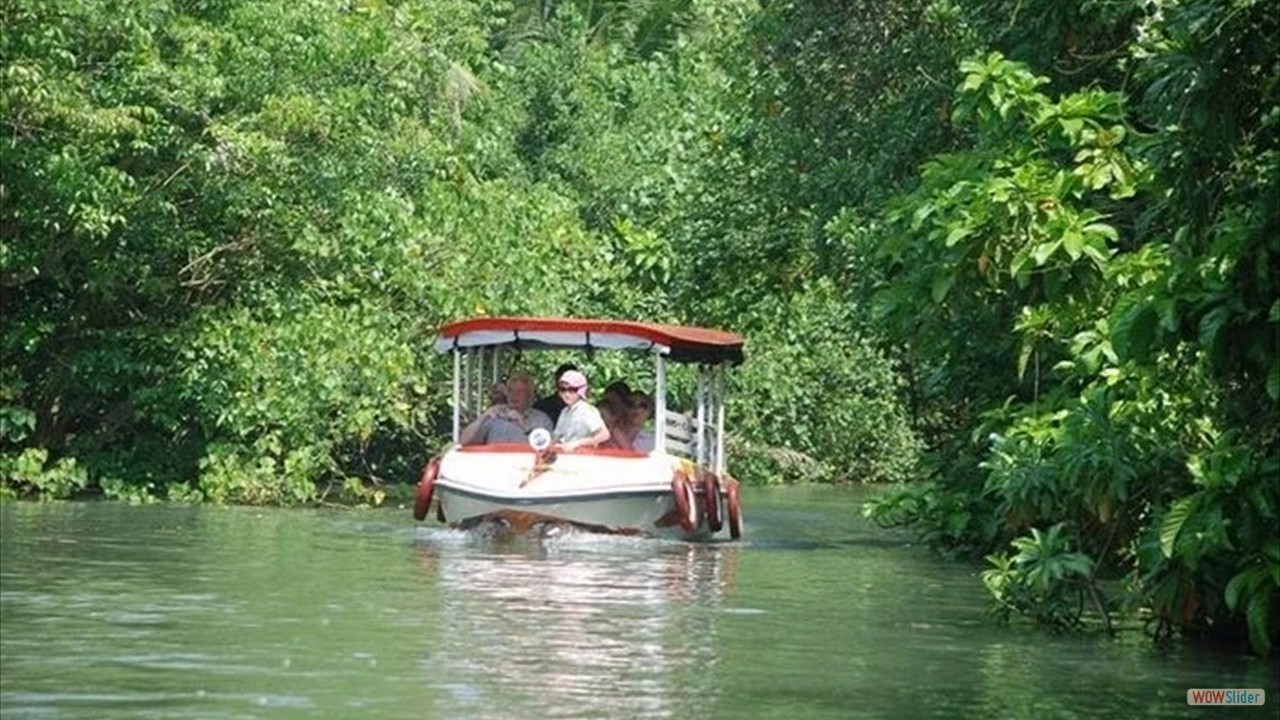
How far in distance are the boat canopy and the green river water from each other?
1.74 meters

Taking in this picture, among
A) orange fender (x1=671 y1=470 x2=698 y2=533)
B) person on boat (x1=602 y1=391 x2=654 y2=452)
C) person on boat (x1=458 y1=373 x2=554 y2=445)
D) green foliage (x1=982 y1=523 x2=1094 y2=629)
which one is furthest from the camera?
person on boat (x1=602 y1=391 x2=654 y2=452)

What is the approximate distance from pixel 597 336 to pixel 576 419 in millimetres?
811

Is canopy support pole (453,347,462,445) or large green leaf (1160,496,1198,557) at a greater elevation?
canopy support pole (453,347,462,445)

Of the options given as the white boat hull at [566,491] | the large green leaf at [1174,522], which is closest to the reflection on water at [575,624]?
the white boat hull at [566,491]

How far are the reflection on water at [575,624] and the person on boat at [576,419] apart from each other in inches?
36.9

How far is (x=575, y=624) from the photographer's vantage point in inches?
546

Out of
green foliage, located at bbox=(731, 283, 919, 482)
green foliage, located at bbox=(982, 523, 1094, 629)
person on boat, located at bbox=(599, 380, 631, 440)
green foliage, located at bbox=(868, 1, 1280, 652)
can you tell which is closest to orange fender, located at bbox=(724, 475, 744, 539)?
person on boat, located at bbox=(599, 380, 631, 440)

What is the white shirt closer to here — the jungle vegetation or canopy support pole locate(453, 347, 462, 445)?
canopy support pole locate(453, 347, 462, 445)

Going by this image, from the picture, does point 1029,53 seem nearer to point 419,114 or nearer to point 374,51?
point 374,51

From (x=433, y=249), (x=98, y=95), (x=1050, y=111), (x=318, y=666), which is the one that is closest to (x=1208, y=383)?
(x=1050, y=111)

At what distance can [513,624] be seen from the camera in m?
13.8

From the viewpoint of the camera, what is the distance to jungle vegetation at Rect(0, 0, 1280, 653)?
1228 cm

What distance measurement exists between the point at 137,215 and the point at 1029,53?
9.66 m

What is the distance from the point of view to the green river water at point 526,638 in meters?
10.9
